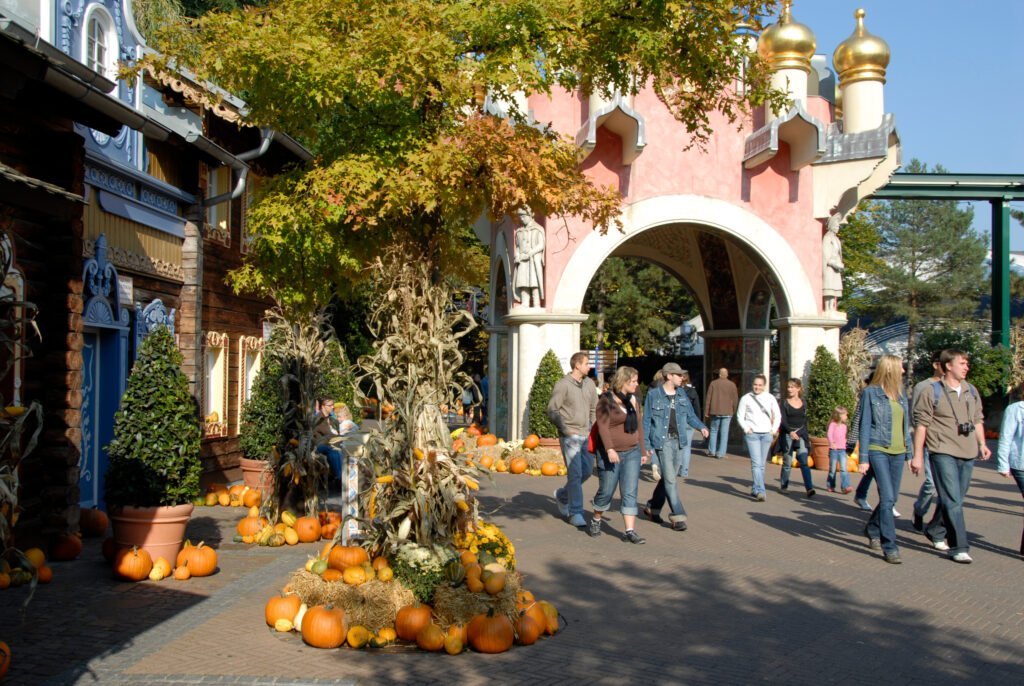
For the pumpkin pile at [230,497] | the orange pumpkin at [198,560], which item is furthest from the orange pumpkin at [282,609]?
the pumpkin pile at [230,497]

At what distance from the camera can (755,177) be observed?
68.6 feet

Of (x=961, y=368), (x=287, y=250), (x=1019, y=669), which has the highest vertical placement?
(x=287, y=250)

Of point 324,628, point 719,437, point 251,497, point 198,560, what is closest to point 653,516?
point 251,497

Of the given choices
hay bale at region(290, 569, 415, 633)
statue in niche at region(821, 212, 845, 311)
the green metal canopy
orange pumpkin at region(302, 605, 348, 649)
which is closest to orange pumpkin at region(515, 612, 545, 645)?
hay bale at region(290, 569, 415, 633)

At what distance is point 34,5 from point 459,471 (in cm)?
713

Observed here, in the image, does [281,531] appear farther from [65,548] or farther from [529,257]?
[529,257]

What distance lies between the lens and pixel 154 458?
851cm

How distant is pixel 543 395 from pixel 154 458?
10648mm

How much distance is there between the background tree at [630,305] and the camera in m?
44.2

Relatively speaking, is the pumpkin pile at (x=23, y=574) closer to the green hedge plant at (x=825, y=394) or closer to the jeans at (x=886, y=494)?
the jeans at (x=886, y=494)

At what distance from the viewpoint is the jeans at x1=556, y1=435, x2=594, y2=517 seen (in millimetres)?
10758

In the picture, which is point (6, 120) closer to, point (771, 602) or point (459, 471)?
point (459, 471)

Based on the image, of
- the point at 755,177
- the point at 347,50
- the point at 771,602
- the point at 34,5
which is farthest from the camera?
the point at 755,177

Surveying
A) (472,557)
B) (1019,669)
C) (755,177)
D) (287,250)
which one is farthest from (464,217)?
(755,177)
